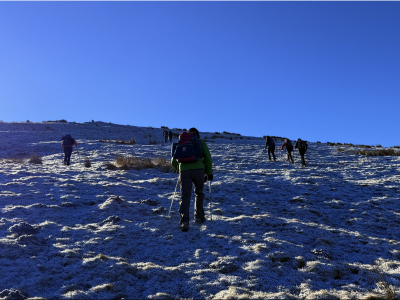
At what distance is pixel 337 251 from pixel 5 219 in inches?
276

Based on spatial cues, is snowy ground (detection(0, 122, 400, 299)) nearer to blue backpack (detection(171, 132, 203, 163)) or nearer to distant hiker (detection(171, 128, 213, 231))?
distant hiker (detection(171, 128, 213, 231))

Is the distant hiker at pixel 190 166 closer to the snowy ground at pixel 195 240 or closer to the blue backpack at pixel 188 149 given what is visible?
the blue backpack at pixel 188 149

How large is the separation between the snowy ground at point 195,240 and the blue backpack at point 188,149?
1588mm

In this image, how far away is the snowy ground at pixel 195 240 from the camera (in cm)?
398

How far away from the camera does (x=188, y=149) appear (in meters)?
6.44

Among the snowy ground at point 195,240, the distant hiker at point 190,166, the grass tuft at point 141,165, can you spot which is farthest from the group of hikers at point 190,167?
the grass tuft at point 141,165

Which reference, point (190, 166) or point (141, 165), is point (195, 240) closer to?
point (190, 166)

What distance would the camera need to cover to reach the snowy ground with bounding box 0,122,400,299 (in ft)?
13.1

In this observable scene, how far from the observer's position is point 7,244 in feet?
16.5

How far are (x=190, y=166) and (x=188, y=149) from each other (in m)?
0.42

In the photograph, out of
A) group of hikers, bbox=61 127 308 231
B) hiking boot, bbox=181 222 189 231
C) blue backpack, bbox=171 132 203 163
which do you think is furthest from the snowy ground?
blue backpack, bbox=171 132 203 163

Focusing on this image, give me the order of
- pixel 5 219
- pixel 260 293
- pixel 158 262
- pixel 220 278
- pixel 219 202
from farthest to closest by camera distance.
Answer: pixel 219 202 < pixel 5 219 < pixel 158 262 < pixel 220 278 < pixel 260 293

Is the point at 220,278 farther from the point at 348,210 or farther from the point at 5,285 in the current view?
the point at 348,210

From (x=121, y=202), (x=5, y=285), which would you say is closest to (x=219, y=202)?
(x=121, y=202)
